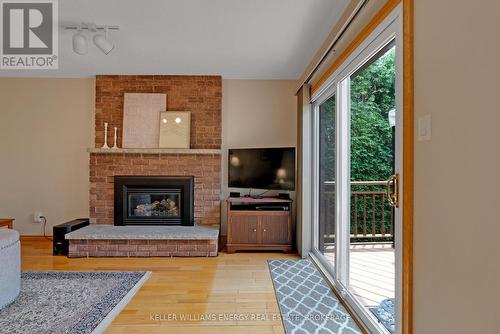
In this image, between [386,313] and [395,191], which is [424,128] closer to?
[395,191]

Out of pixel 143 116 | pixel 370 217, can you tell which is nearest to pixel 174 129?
pixel 143 116

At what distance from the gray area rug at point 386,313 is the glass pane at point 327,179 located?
760 millimetres

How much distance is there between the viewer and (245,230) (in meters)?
3.85

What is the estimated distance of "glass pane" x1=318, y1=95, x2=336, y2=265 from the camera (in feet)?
9.86

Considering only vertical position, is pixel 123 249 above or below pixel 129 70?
below

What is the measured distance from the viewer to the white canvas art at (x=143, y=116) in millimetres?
4199

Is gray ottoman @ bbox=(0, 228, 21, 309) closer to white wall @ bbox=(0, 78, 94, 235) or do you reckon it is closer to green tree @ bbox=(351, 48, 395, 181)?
white wall @ bbox=(0, 78, 94, 235)

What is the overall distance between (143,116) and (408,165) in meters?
3.79

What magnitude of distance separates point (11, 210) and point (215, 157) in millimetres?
3238

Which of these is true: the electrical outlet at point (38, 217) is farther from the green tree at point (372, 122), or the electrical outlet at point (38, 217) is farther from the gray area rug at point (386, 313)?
the gray area rug at point (386, 313)

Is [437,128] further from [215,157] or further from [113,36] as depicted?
[215,157]

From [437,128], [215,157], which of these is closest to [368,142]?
[437,128]

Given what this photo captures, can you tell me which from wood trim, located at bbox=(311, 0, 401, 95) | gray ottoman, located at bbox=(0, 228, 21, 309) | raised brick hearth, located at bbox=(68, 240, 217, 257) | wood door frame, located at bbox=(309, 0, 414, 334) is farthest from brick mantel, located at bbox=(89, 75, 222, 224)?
wood door frame, located at bbox=(309, 0, 414, 334)

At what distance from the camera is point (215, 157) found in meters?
4.23
